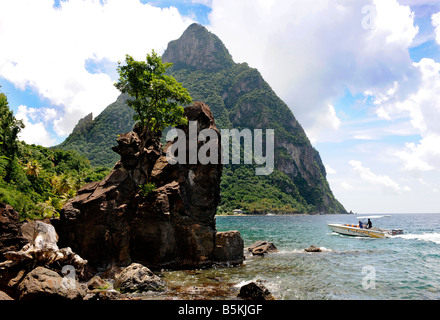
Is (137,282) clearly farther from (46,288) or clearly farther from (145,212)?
(145,212)

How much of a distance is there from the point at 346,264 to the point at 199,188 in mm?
15152

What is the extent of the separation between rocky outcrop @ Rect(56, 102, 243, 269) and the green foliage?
67.3 inches

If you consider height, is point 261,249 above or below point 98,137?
below

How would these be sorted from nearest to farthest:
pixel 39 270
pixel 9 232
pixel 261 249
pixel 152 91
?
pixel 39 270 → pixel 9 232 → pixel 152 91 → pixel 261 249

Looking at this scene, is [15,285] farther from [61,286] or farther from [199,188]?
[199,188]

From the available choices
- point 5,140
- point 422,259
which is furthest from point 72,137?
point 422,259

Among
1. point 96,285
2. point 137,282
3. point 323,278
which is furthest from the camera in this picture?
point 323,278

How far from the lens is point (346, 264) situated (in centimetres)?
2333

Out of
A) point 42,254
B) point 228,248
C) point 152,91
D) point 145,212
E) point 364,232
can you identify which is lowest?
point 364,232

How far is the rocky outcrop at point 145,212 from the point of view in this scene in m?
17.7

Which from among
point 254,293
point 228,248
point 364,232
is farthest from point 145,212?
point 364,232

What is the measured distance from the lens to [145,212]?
1947 centimetres

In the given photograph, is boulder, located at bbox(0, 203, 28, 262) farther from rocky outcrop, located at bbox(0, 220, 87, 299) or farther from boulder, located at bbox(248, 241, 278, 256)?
boulder, located at bbox(248, 241, 278, 256)

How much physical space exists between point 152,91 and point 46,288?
16142 millimetres
